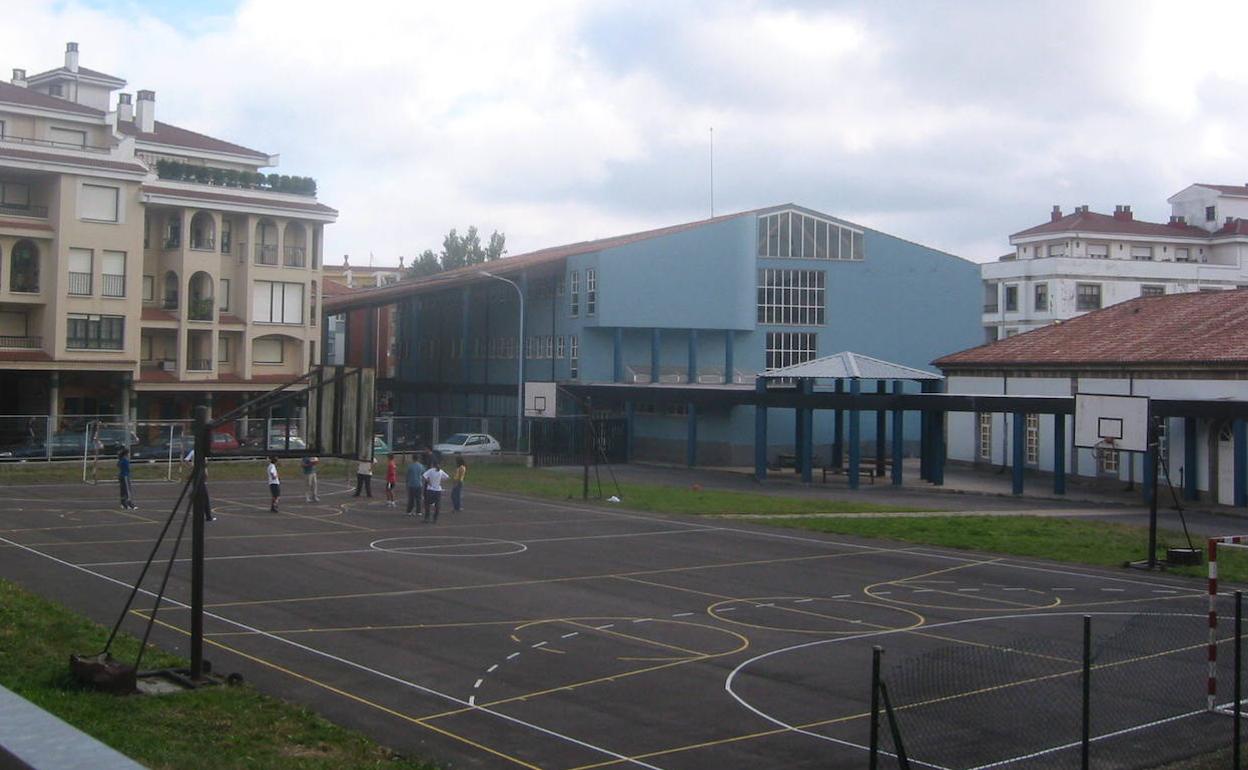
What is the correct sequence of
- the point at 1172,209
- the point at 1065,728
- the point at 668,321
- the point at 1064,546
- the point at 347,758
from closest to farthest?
the point at 347,758 → the point at 1065,728 → the point at 1064,546 → the point at 668,321 → the point at 1172,209

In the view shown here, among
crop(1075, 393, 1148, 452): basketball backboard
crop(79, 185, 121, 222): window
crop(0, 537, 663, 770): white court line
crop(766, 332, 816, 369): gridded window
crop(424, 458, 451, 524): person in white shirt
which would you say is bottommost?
crop(0, 537, 663, 770): white court line

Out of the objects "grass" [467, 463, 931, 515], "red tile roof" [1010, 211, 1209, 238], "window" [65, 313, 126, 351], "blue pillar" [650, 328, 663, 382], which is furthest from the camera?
"red tile roof" [1010, 211, 1209, 238]

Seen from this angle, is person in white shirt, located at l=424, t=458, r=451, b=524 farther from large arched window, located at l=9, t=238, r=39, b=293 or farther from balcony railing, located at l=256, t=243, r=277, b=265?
balcony railing, located at l=256, t=243, r=277, b=265

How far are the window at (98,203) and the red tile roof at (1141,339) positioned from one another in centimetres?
3893

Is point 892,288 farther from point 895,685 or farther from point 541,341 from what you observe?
point 895,685

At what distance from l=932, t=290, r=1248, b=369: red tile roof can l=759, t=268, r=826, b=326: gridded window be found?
416 inches

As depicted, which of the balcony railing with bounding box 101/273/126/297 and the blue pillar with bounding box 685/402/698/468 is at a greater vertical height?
the balcony railing with bounding box 101/273/126/297

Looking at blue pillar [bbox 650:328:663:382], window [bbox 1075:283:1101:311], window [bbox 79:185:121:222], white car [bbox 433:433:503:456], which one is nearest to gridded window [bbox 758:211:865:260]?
blue pillar [bbox 650:328:663:382]

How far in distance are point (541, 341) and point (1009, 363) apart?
26839 mm

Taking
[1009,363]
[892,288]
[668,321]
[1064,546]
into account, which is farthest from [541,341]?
[1064,546]

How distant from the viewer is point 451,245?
127 meters

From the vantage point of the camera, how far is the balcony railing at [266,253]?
6531 centimetres

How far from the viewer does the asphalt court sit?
44.3 feet

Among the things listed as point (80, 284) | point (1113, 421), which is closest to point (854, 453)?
point (1113, 421)
